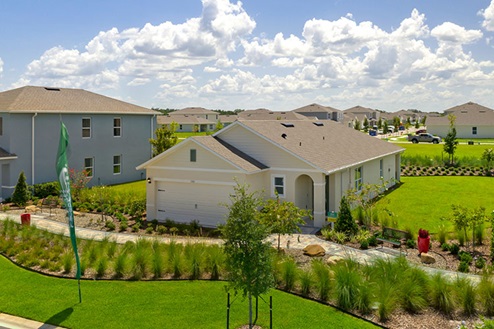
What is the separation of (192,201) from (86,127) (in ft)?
50.2

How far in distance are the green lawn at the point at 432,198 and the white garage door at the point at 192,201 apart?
335 inches

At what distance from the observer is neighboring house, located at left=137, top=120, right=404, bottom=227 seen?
22.9 meters

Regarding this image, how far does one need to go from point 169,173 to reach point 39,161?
12.4 metres

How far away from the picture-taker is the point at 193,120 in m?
119

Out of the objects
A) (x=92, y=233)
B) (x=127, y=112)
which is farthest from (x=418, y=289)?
(x=127, y=112)

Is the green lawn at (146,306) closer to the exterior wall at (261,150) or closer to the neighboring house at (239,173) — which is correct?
the neighboring house at (239,173)

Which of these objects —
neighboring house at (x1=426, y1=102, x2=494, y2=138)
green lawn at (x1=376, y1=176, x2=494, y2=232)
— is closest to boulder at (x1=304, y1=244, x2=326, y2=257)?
green lawn at (x1=376, y1=176, x2=494, y2=232)

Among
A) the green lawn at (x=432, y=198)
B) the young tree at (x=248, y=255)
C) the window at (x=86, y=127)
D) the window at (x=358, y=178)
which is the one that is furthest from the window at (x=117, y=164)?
the young tree at (x=248, y=255)

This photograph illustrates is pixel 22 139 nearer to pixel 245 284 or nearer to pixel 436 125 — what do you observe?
pixel 245 284

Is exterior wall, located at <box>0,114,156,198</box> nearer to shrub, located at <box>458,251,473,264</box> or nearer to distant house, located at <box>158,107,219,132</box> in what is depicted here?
shrub, located at <box>458,251,473,264</box>

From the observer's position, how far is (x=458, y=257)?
17.1 metres

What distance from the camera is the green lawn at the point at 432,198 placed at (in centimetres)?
2467

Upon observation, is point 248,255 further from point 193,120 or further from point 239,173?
point 193,120

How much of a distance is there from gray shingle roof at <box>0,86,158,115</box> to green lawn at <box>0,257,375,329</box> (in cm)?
1960
